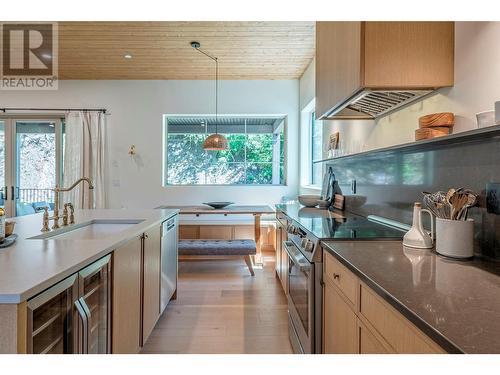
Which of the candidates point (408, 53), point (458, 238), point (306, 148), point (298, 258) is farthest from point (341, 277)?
point (306, 148)

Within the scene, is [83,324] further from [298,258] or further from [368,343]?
[298,258]

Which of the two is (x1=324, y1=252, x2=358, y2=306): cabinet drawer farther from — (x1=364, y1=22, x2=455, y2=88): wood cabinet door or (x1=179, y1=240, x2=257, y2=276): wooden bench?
(x1=179, y1=240, x2=257, y2=276): wooden bench

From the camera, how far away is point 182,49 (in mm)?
3756

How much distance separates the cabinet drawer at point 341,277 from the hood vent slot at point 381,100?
0.93 meters

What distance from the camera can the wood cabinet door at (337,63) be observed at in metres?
1.52

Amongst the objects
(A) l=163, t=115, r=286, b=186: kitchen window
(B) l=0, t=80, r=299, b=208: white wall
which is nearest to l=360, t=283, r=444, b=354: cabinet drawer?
(B) l=0, t=80, r=299, b=208: white wall

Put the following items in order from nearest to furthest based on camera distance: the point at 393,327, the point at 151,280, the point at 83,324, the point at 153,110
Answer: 1. the point at 393,327
2. the point at 83,324
3. the point at 151,280
4. the point at 153,110

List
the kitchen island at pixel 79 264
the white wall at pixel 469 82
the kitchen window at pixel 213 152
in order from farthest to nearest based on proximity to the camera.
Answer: the kitchen window at pixel 213 152 → the white wall at pixel 469 82 → the kitchen island at pixel 79 264

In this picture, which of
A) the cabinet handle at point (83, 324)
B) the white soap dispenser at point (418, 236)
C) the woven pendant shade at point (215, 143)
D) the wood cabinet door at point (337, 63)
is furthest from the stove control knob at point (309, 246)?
the woven pendant shade at point (215, 143)

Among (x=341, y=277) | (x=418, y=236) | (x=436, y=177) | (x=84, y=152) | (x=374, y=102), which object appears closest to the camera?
(x=341, y=277)

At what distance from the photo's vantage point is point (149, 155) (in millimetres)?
4871

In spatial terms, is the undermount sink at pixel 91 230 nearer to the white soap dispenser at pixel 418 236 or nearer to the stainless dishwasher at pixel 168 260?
the stainless dishwasher at pixel 168 260

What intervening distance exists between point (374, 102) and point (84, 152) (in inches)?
180
